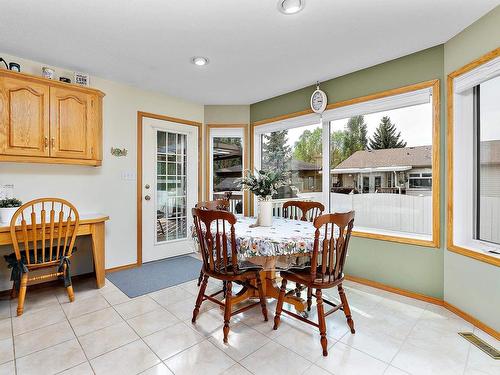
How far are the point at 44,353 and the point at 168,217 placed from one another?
2348 millimetres

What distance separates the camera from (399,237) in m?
2.74

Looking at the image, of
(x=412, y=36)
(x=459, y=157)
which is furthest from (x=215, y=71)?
(x=459, y=157)

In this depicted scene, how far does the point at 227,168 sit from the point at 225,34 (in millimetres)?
2431

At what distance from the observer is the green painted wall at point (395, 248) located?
2.53 metres

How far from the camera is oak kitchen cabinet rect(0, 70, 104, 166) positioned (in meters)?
2.53

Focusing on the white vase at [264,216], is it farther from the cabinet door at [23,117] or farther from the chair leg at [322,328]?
the cabinet door at [23,117]

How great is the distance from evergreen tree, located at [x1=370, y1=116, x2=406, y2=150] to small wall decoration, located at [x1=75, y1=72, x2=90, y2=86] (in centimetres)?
336

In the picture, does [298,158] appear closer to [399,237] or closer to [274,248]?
[399,237]

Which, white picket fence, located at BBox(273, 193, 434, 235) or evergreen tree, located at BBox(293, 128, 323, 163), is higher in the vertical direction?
evergreen tree, located at BBox(293, 128, 323, 163)

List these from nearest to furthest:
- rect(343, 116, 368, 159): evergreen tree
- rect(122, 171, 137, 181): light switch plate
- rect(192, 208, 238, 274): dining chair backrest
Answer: rect(192, 208, 238, 274): dining chair backrest → rect(343, 116, 368, 159): evergreen tree → rect(122, 171, 137, 181): light switch plate

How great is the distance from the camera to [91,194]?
128 inches

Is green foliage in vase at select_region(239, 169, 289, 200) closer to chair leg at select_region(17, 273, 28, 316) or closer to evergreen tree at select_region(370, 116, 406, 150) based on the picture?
evergreen tree at select_region(370, 116, 406, 150)

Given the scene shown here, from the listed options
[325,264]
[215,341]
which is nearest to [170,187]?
[215,341]

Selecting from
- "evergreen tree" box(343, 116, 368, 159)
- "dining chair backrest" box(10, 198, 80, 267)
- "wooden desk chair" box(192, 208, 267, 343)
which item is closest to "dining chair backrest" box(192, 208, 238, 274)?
"wooden desk chair" box(192, 208, 267, 343)
